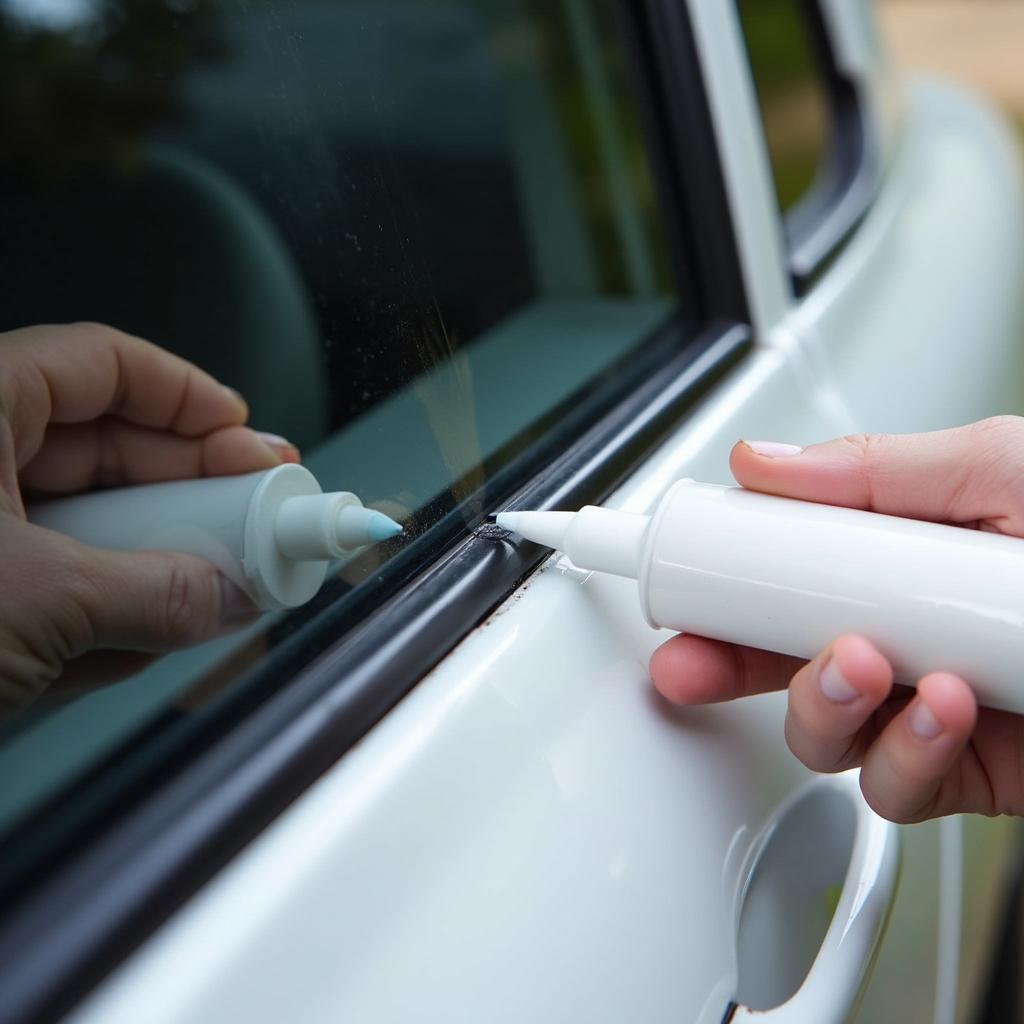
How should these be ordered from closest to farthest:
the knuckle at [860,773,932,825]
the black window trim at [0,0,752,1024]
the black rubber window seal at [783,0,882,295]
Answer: the black window trim at [0,0,752,1024] < the knuckle at [860,773,932,825] < the black rubber window seal at [783,0,882,295]

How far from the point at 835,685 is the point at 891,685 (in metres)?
0.05

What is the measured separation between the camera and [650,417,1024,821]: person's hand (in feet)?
2.21

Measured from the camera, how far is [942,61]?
718cm

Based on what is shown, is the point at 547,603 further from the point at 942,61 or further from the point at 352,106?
the point at 942,61

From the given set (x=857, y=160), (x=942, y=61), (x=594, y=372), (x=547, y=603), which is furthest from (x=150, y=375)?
(x=942, y=61)

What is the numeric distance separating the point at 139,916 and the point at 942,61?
26.2 ft

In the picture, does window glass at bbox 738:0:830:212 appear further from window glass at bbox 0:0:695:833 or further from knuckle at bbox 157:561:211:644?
knuckle at bbox 157:561:211:644

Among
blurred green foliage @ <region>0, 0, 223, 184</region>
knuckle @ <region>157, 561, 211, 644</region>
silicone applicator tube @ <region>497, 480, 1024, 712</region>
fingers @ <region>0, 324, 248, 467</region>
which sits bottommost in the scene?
silicone applicator tube @ <region>497, 480, 1024, 712</region>

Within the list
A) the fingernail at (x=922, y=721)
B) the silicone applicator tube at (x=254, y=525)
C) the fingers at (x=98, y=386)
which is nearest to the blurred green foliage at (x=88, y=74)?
the fingers at (x=98, y=386)

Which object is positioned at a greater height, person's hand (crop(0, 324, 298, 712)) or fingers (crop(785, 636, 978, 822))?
person's hand (crop(0, 324, 298, 712))

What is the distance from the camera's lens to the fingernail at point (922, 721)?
62 centimetres

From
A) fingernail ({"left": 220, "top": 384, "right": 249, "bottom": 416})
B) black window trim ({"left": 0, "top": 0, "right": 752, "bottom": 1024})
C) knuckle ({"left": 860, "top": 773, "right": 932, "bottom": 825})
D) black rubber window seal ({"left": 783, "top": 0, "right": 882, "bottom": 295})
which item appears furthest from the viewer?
black rubber window seal ({"left": 783, "top": 0, "right": 882, "bottom": 295})

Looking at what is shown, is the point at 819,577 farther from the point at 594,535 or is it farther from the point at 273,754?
the point at 273,754

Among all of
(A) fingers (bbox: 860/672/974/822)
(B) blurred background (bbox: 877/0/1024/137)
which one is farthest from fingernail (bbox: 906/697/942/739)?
(B) blurred background (bbox: 877/0/1024/137)
